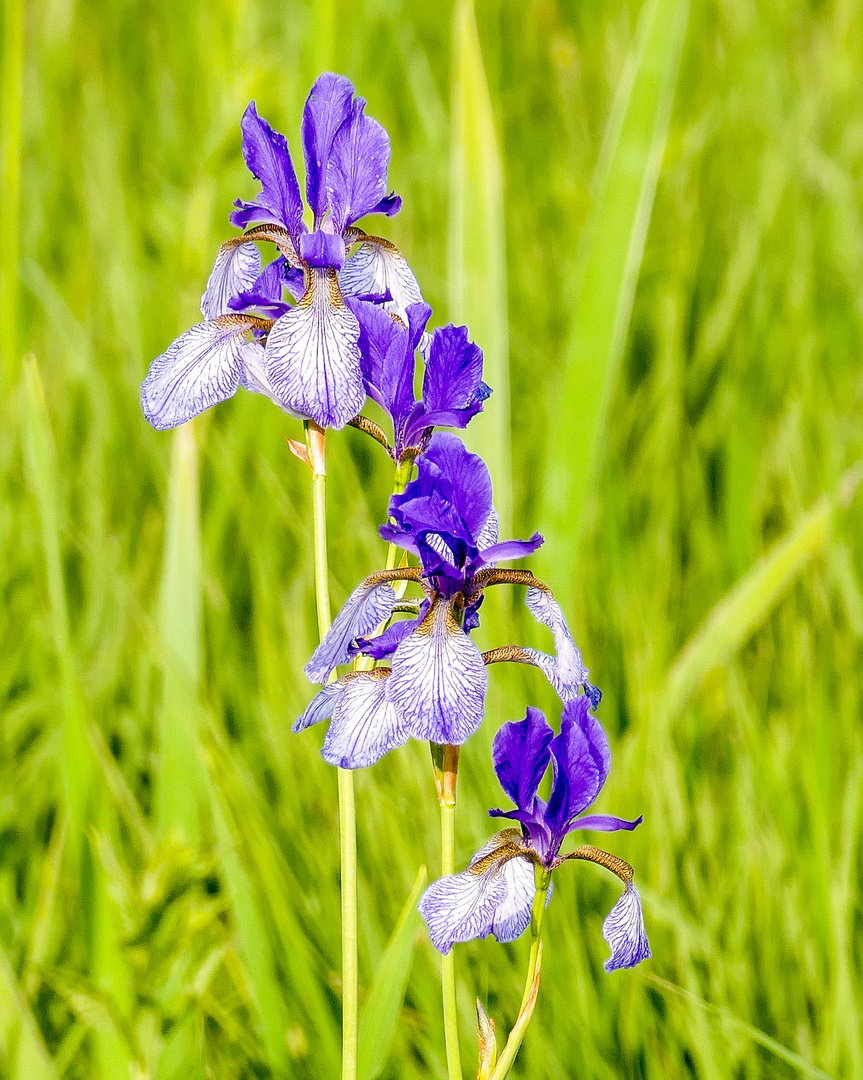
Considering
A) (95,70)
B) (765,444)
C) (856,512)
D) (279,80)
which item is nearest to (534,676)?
(856,512)

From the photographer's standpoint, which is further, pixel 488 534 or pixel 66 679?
pixel 66 679

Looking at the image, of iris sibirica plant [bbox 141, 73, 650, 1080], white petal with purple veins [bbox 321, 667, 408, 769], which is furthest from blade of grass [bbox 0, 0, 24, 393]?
white petal with purple veins [bbox 321, 667, 408, 769]

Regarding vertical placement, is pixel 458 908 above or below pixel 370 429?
below

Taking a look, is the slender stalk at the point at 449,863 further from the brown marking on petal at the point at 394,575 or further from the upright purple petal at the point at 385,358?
the upright purple petal at the point at 385,358

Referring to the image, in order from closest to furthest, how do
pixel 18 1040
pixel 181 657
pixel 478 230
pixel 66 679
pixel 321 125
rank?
pixel 321 125, pixel 18 1040, pixel 66 679, pixel 181 657, pixel 478 230

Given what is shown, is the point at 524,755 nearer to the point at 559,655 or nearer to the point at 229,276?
the point at 559,655

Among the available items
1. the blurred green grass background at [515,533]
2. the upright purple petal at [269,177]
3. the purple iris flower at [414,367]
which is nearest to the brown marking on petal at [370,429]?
the purple iris flower at [414,367]

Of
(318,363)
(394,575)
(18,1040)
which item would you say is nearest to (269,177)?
(318,363)

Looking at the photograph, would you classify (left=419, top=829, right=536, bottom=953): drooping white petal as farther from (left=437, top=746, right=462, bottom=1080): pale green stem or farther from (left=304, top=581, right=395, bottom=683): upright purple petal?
(left=304, top=581, right=395, bottom=683): upright purple petal
